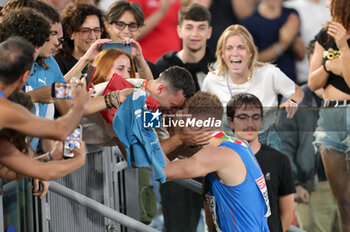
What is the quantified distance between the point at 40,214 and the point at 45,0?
89 centimetres

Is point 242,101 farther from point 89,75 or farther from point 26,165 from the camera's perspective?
point 26,165

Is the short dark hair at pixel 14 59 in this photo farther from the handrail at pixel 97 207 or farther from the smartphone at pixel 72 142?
the handrail at pixel 97 207

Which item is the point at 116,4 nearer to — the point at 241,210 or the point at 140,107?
the point at 140,107

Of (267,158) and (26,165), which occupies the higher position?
(26,165)

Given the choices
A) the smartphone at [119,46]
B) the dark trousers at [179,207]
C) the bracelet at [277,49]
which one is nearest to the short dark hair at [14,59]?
the smartphone at [119,46]

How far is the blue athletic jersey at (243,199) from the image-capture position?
9.05 ft

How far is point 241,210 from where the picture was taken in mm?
2768

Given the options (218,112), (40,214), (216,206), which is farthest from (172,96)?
(40,214)

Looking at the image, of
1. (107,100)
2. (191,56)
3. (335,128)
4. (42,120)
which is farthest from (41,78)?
(335,128)

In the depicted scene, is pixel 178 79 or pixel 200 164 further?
pixel 178 79

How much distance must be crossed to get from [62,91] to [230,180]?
88cm

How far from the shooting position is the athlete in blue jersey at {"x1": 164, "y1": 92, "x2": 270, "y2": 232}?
2701 millimetres

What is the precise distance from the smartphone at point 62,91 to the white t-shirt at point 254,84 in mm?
1042

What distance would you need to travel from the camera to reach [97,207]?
9.16 feet
